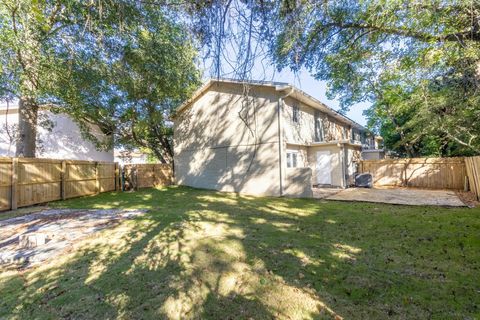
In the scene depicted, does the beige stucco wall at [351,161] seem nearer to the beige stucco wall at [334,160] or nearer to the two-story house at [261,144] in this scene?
the two-story house at [261,144]

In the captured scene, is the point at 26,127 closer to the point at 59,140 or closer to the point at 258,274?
the point at 59,140

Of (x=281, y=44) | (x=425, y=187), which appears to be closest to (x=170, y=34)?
(x=281, y=44)

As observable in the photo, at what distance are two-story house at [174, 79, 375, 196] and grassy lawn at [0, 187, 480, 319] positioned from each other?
5.40 meters

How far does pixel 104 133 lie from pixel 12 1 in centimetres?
1162

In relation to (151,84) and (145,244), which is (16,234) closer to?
(145,244)

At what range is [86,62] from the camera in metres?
8.73

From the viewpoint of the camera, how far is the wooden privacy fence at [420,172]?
1291cm

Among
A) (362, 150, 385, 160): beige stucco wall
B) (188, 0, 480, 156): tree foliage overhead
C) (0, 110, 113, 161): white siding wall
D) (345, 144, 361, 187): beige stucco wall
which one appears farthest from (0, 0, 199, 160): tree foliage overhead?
(362, 150, 385, 160): beige stucco wall

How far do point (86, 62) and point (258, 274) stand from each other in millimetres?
9743

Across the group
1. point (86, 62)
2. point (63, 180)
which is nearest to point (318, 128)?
point (86, 62)

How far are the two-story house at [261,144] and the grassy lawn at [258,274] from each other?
213 inches

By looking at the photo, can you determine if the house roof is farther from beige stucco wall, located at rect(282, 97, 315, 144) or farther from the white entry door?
the white entry door

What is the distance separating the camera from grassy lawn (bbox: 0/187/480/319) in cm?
266

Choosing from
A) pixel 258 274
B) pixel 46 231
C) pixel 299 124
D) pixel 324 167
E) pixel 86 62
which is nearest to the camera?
pixel 258 274
